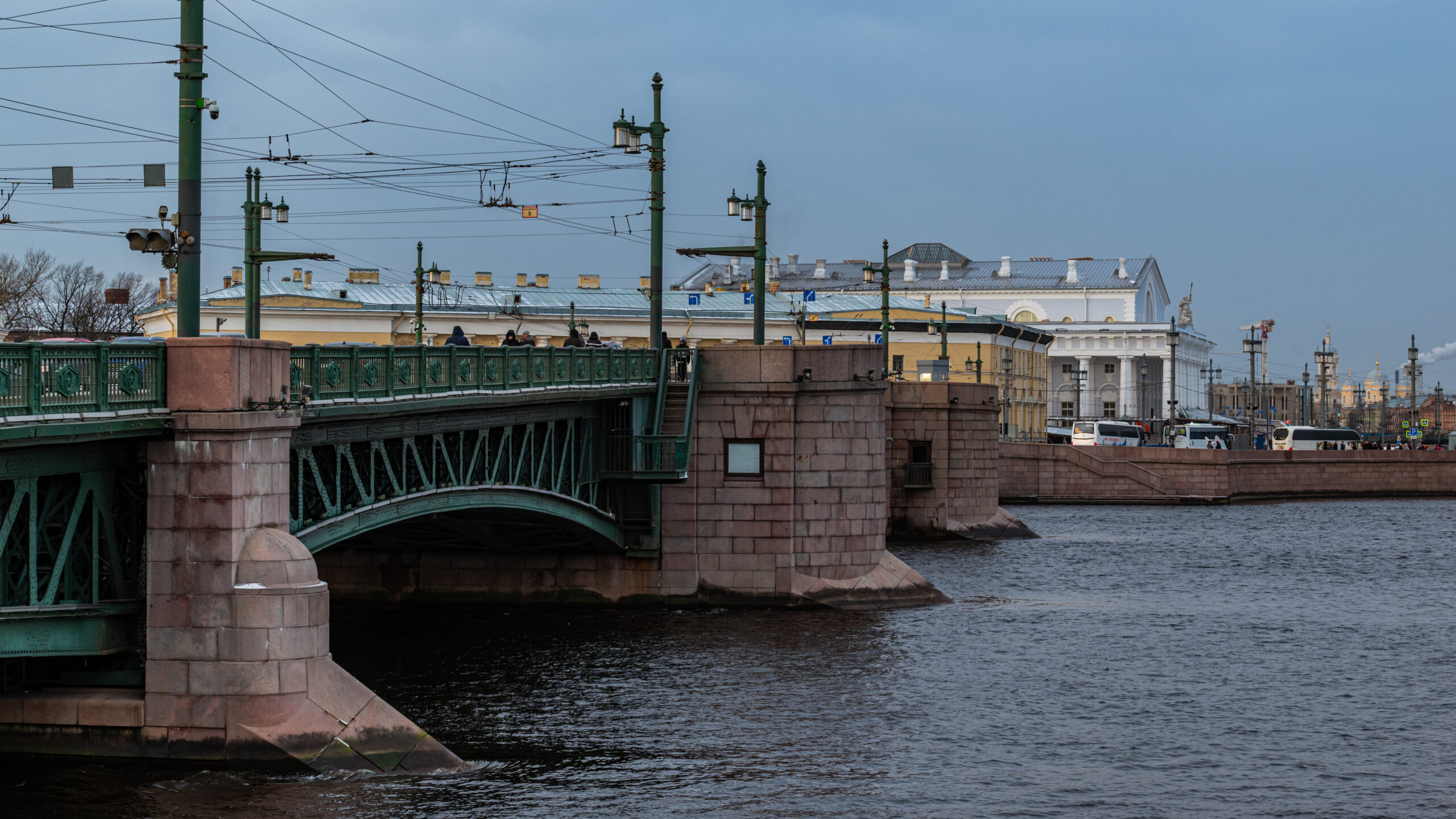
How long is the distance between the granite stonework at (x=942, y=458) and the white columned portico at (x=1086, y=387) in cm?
6695

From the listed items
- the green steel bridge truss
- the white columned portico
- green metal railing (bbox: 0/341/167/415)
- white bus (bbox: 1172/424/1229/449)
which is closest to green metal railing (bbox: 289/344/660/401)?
green metal railing (bbox: 0/341/167/415)

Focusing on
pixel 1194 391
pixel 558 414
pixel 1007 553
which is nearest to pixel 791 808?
pixel 558 414

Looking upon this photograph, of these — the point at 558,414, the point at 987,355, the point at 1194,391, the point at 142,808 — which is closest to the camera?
the point at 142,808

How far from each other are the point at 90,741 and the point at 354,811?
2.67m

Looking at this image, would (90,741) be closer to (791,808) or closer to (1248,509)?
(791,808)

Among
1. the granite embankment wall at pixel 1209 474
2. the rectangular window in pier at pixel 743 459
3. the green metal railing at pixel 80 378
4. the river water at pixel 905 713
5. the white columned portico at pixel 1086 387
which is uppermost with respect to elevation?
the white columned portico at pixel 1086 387

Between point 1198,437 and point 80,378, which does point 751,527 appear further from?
point 1198,437

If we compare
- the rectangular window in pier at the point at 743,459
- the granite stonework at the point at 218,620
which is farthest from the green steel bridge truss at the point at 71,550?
the rectangular window in pier at the point at 743,459

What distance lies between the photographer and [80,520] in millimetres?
15055

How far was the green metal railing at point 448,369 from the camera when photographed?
17219 mm

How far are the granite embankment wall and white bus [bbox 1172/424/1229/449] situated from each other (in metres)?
12.7

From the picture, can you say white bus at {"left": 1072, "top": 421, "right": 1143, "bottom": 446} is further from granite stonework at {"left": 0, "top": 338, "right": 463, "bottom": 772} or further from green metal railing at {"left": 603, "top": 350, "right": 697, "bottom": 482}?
granite stonework at {"left": 0, "top": 338, "right": 463, "bottom": 772}

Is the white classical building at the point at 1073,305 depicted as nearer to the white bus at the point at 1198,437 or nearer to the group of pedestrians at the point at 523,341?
the white bus at the point at 1198,437

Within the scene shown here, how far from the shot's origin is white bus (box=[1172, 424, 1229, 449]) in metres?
89.5
